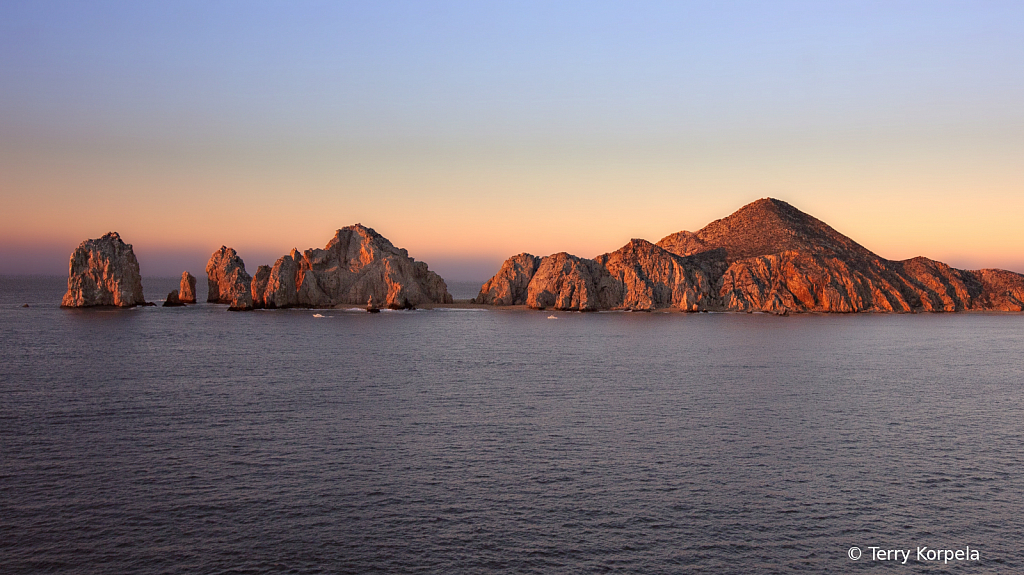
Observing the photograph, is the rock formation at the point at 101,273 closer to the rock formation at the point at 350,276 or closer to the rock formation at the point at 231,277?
the rock formation at the point at 231,277

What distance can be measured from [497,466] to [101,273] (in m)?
160

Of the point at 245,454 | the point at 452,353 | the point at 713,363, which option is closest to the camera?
the point at 245,454

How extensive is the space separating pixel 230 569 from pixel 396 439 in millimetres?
17619

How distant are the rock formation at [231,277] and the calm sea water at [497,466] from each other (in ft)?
323

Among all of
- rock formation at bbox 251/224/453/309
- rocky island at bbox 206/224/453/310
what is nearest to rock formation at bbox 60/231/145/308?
rocky island at bbox 206/224/453/310

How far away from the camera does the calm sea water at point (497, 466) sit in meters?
26.4

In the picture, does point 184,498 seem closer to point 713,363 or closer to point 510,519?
point 510,519

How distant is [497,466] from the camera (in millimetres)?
36625

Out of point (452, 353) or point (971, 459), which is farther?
point (452, 353)

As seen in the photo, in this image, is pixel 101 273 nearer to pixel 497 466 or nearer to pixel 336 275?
pixel 336 275

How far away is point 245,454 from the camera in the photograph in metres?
37.8

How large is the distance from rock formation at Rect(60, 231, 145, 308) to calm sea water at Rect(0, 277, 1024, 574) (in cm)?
9653

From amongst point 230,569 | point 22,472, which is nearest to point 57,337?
point 22,472

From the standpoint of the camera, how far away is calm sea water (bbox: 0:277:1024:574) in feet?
86.6
